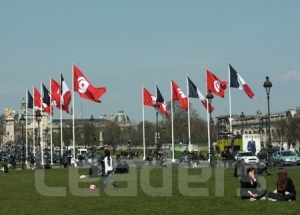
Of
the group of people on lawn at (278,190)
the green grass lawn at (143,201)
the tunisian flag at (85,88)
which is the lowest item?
the green grass lawn at (143,201)

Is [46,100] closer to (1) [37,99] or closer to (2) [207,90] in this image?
(1) [37,99]

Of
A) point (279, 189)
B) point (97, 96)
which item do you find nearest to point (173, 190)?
point (279, 189)

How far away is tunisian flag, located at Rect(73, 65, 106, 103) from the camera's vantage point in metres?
52.3

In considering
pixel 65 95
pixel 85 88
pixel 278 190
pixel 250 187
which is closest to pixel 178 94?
pixel 65 95

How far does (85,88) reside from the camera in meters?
54.8

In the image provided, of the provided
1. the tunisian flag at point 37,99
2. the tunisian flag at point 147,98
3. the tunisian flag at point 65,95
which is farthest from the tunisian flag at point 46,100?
the tunisian flag at point 147,98

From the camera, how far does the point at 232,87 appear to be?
65.1 metres

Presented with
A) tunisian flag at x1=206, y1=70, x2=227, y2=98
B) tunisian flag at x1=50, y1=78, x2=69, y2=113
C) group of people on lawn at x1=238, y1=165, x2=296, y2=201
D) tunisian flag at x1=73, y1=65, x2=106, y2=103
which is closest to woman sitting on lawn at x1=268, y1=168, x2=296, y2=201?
group of people on lawn at x1=238, y1=165, x2=296, y2=201

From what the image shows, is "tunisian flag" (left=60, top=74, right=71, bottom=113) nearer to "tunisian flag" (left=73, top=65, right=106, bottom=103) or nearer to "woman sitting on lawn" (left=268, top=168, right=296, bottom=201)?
"tunisian flag" (left=73, top=65, right=106, bottom=103)

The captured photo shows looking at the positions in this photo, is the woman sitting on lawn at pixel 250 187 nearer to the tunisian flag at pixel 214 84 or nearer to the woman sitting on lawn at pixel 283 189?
the woman sitting on lawn at pixel 283 189

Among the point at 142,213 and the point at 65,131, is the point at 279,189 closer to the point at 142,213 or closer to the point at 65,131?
the point at 142,213

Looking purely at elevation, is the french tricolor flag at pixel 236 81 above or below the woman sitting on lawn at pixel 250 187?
above

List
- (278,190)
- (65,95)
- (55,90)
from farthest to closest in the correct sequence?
(55,90), (65,95), (278,190)

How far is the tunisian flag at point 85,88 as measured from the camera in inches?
2058
